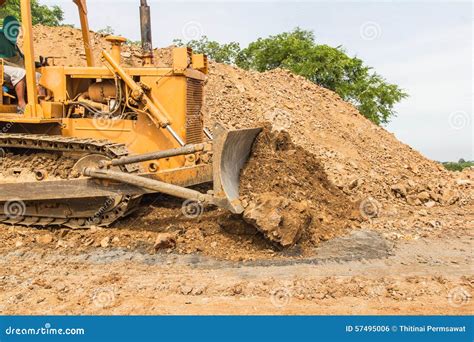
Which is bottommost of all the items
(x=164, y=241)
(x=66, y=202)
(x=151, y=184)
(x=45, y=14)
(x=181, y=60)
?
(x=164, y=241)

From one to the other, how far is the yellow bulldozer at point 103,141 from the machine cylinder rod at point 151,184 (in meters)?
0.01

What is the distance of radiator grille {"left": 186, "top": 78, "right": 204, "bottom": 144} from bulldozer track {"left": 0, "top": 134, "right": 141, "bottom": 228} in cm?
98

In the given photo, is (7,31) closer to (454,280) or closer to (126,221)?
(126,221)

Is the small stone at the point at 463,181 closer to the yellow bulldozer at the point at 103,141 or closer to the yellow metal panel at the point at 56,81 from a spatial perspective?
the yellow bulldozer at the point at 103,141

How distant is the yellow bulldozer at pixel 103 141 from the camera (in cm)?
601

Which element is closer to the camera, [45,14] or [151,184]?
[151,184]

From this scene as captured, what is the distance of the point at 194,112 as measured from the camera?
A: 6973mm

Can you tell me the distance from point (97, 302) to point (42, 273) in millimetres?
1190

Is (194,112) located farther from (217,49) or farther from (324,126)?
(217,49)

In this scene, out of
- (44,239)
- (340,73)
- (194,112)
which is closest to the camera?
(44,239)

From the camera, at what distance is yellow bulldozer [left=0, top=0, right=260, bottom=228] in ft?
19.7

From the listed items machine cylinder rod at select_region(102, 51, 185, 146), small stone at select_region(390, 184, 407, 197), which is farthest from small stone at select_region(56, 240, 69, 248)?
small stone at select_region(390, 184, 407, 197)

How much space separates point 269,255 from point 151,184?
64.7 inches

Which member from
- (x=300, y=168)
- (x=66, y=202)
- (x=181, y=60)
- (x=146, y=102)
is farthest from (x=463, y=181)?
(x=66, y=202)
